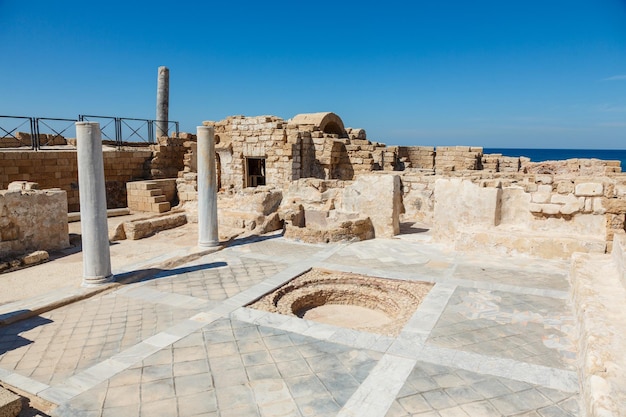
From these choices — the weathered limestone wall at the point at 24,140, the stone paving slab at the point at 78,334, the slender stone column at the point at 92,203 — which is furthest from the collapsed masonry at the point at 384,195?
the weathered limestone wall at the point at 24,140

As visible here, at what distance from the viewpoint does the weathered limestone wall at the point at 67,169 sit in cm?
1417

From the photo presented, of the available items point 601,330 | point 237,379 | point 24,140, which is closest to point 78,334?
point 237,379

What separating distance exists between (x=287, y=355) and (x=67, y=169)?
14086mm

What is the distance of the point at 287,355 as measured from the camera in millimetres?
4742

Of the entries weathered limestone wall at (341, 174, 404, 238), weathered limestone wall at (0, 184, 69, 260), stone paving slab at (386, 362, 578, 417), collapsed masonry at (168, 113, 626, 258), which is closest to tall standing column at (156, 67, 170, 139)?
collapsed masonry at (168, 113, 626, 258)

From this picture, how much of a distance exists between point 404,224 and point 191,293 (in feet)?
22.2

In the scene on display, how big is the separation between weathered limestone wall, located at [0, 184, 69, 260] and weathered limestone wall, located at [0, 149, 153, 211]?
3.24 meters

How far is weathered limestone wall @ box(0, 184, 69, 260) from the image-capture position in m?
8.89

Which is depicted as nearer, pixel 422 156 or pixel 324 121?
pixel 324 121

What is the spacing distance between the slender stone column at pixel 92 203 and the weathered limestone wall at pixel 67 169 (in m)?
6.85

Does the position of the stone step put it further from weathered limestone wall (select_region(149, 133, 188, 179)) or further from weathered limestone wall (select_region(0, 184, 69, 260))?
weathered limestone wall (select_region(149, 133, 188, 179))

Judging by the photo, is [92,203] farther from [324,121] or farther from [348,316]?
[324,121]

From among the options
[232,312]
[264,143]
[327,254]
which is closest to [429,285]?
[327,254]

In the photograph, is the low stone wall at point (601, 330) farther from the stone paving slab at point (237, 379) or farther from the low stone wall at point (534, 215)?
the stone paving slab at point (237, 379)
